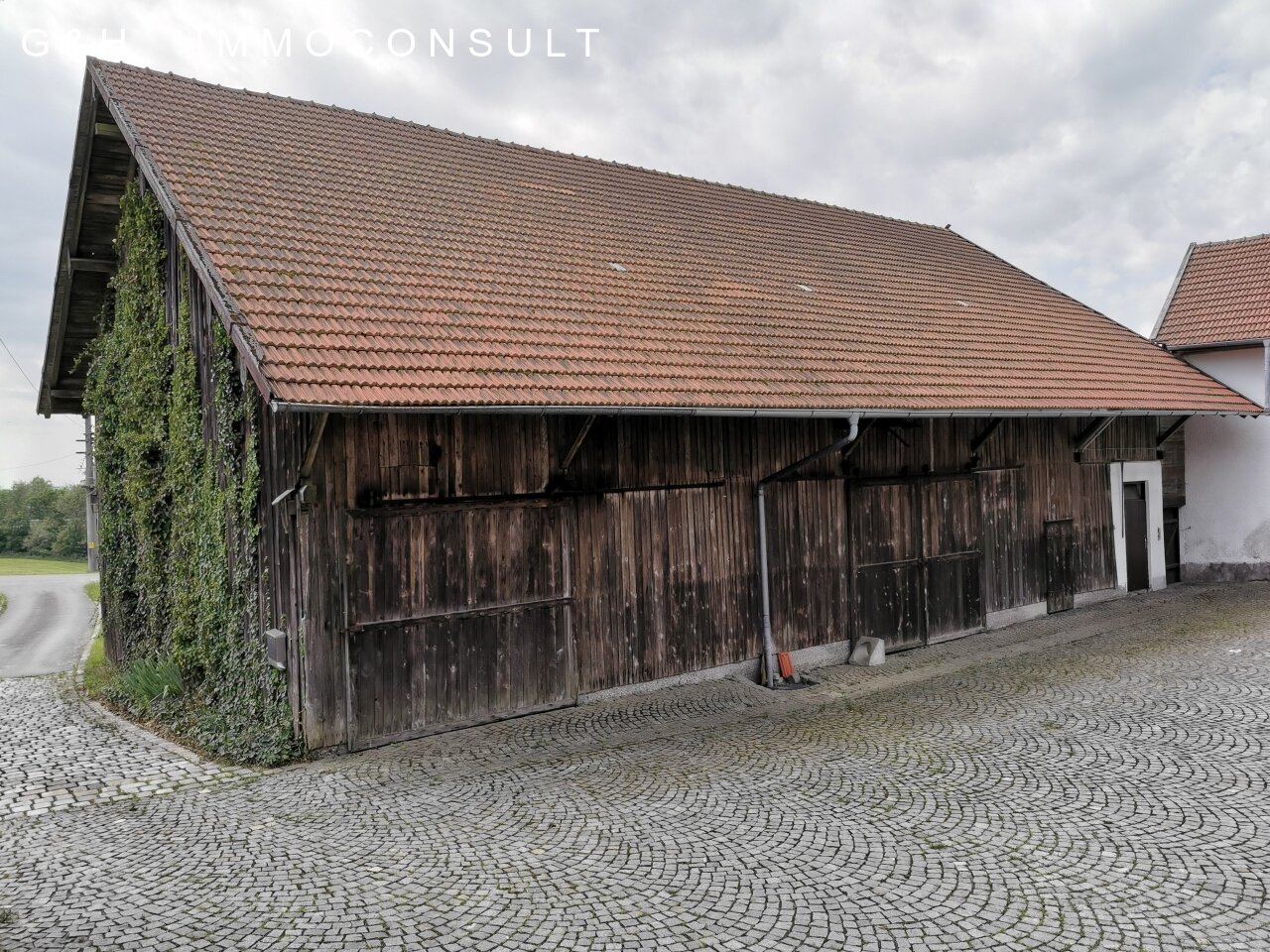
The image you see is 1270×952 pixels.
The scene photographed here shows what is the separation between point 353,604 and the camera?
23.4ft

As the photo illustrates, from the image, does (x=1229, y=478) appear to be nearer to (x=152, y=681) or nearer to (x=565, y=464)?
(x=565, y=464)

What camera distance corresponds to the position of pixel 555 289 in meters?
9.30

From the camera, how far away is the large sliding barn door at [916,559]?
1063cm

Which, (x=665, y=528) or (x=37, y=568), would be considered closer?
(x=665, y=528)

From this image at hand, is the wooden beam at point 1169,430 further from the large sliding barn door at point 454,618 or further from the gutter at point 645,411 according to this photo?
the large sliding barn door at point 454,618

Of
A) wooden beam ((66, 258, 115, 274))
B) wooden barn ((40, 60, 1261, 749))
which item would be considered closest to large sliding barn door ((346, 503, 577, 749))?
wooden barn ((40, 60, 1261, 749))

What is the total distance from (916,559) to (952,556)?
697 mm

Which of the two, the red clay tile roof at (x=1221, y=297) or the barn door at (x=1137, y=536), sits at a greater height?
the red clay tile roof at (x=1221, y=297)

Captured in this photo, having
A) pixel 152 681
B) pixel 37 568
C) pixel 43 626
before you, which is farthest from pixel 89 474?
pixel 37 568

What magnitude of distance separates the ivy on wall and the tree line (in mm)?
57649

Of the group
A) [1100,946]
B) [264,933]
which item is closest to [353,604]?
[264,933]

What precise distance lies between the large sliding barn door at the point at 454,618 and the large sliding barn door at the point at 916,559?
4.11m

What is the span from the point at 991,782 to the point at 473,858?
3.59 m

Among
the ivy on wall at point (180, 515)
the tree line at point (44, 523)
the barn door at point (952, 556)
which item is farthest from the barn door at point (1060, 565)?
the tree line at point (44, 523)
